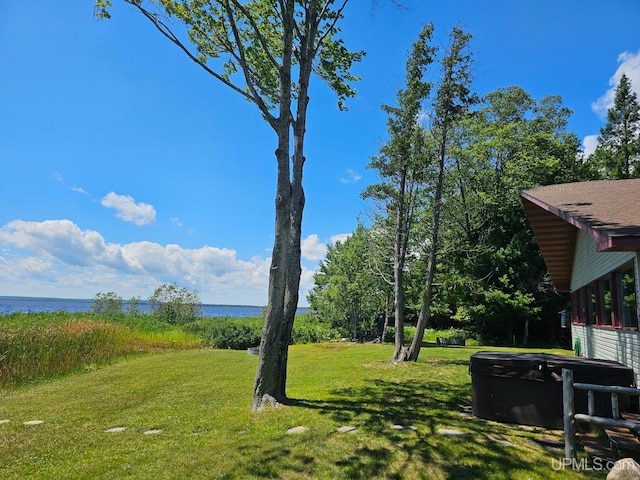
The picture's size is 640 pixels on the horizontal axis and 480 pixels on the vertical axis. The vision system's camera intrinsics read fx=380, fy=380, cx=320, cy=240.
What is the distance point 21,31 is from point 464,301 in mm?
22400

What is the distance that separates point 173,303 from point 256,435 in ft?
77.3

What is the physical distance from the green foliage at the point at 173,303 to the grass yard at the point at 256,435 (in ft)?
57.1

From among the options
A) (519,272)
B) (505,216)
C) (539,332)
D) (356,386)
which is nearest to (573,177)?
(505,216)

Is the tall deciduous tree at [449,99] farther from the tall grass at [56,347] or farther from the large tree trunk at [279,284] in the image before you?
the tall grass at [56,347]

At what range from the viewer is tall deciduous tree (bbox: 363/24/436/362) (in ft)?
38.4

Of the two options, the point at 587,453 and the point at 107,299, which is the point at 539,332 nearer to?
the point at 587,453

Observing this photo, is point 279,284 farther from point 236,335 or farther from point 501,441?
point 236,335

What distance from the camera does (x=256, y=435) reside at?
4.78m

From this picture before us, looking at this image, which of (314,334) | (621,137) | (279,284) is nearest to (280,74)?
(279,284)

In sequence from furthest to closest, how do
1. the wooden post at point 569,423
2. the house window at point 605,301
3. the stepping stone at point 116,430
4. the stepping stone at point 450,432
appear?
1. the house window at point 605,301
2. the stepping stone at point 116,430
3. the stepping stone at point 450,432
4. the wooden post at point 569,423

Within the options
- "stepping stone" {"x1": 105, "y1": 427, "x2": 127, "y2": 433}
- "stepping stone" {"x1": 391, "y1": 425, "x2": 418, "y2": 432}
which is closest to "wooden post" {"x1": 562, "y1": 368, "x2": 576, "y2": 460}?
"stepping stone" {"x1": 391, "y1": 425, "x2": 418, "y2": 432}

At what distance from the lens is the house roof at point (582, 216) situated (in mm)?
4723

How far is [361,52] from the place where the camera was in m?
9.03

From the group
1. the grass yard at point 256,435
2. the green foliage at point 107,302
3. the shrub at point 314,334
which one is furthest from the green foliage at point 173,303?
the grass yard at point 256,435
